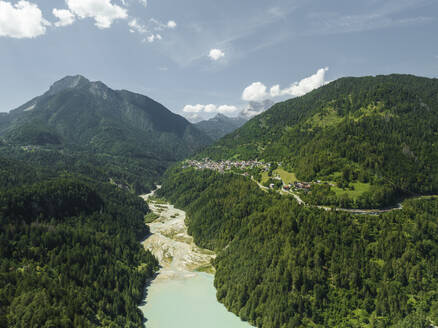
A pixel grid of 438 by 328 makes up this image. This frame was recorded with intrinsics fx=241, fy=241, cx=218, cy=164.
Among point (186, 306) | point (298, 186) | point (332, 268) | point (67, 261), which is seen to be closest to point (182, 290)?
point (186, 306)

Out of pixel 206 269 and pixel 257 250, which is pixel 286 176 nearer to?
pixel 257 250

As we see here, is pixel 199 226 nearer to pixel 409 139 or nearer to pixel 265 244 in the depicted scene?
pixel 265 244

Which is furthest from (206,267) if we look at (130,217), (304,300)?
(130,217)

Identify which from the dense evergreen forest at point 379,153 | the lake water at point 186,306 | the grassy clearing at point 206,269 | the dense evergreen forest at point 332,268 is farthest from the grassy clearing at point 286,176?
the lake water at point 186,306

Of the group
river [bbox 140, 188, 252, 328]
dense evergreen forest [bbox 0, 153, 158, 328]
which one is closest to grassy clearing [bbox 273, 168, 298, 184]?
river [bbox 140, 188, 252, 328]

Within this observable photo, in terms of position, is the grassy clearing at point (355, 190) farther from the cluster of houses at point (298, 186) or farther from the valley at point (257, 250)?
the cluster of houses at point (298, 186)

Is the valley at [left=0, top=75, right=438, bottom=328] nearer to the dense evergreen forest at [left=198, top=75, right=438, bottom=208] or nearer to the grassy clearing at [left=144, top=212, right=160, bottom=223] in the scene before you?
the dense evergreen forest at [left=198, top=75, right=438, bottom=208]
